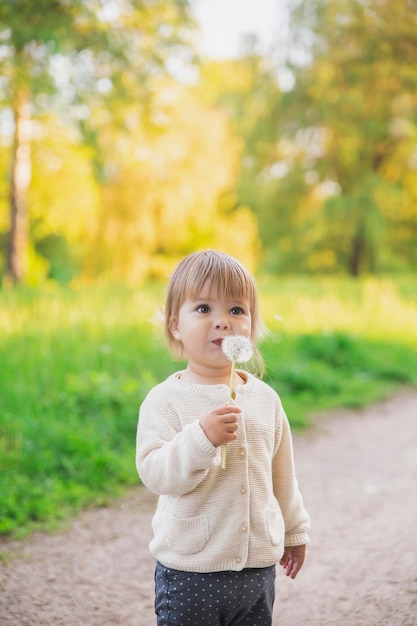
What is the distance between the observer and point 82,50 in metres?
9.66

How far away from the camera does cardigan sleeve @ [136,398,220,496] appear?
1.66 metres

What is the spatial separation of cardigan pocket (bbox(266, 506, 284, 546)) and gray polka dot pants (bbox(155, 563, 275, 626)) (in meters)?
0.09

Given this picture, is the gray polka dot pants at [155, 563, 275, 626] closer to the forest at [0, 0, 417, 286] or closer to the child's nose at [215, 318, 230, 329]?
the child's nose at [215, 318, 230, 329]

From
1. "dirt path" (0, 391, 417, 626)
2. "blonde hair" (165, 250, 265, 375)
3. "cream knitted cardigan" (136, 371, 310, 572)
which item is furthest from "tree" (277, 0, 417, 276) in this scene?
"cream knitted cardigan" (136, 371, 310, 572)

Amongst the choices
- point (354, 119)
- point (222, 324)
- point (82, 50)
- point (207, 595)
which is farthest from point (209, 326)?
point (354, 119)

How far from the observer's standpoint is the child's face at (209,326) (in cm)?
185

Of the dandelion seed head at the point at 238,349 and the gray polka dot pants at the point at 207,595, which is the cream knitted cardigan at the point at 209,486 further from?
the dandelion seed head at the point at 238,349

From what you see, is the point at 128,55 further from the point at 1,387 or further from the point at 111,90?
the point at 1,387

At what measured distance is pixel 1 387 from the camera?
4.82 meters

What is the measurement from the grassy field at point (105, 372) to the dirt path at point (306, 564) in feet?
0.92

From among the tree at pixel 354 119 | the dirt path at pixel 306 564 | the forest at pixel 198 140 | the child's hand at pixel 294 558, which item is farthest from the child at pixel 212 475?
the tree at pixel 354 119

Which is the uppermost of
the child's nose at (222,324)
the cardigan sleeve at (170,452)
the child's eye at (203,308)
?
the child's eye at (203,308)

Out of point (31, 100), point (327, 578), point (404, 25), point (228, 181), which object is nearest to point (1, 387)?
point (327, 578)

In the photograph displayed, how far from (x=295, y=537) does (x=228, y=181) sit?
23290 millimetres
